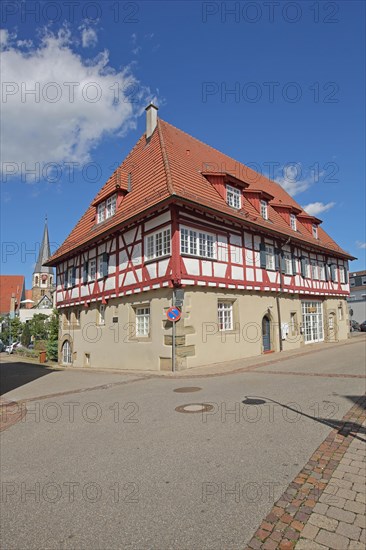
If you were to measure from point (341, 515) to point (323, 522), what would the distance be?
229 mm

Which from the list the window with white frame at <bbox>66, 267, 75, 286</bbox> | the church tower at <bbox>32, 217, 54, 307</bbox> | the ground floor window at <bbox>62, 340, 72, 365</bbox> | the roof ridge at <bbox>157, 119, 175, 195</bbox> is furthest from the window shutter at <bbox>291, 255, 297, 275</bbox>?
the church tower at <bbox>32, 217, 54, 307</bbox>

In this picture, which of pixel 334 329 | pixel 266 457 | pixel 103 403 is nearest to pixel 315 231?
pixel 334 329

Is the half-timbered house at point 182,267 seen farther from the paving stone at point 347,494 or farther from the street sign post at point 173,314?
the paving stone at point 347,494

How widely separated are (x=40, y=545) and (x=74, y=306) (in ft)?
69.5

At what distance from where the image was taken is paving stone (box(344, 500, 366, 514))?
3521 mm

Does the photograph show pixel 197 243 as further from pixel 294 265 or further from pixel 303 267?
pixel 303 267

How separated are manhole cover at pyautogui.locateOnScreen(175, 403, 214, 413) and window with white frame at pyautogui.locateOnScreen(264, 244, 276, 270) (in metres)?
12.8

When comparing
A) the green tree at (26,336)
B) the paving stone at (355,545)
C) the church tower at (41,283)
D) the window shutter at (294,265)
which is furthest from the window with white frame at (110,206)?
the church tower at (41,283)

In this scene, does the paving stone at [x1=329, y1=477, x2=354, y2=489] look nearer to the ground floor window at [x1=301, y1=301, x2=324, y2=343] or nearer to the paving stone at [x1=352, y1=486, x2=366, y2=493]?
the paving stone at [x1=352, y1=486, x2=366, y2=493]

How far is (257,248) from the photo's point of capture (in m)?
18.9

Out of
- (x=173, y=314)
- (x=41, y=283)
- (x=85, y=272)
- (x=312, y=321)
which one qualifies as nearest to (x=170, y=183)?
(x=173, y=314)

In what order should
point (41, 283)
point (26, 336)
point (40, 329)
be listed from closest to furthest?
point (40, 329) → point (26, 336) → point (41, 283)

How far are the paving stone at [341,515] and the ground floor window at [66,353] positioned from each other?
23.1 m

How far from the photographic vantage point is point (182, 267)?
47.3 feet
